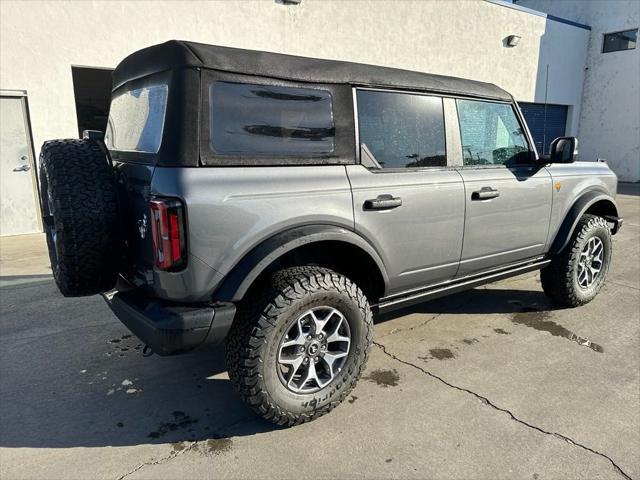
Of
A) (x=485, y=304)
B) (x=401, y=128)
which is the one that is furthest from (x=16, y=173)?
(x=485, y=304)

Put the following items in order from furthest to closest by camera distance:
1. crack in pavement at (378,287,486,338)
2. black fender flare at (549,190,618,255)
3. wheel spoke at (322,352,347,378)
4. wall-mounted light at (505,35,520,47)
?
wall-mounted light at (505,35,520,47), black fender flare at (549,190,618,255), crack in pavement at (378,287,486,338), wheel spoke at (322,352,347,378)

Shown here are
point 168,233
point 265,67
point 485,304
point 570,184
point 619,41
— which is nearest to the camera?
point 168,233

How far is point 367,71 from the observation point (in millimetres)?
2773

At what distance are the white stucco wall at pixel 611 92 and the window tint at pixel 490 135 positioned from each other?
15175 millimetres

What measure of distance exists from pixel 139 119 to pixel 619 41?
723 inches

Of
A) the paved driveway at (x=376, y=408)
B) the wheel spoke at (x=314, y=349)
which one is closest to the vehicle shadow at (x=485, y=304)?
the paved driveway at (x=376, y=408)

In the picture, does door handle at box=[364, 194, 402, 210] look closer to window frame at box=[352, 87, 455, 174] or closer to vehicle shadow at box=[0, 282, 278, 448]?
window frame at box=[352, 87, 455, 174]

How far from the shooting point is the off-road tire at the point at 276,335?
90.0 inches

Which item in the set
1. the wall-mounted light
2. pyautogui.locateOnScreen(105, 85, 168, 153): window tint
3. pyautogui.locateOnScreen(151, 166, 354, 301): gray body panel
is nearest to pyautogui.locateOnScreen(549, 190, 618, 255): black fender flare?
pyautogui.locateOnScreen(151, 166, 354, 301): gray body panel

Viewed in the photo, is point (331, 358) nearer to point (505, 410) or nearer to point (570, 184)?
point (505, 410)

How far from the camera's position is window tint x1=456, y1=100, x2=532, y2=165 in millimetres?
3273

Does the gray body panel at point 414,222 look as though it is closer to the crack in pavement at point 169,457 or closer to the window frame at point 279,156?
the window frame at point 279,156

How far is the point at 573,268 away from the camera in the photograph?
394 cm

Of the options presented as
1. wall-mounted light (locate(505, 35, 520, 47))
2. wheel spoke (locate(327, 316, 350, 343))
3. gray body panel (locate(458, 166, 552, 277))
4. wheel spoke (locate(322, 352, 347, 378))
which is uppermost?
wall-mounted light (locate(505, 35, 520, 47))
